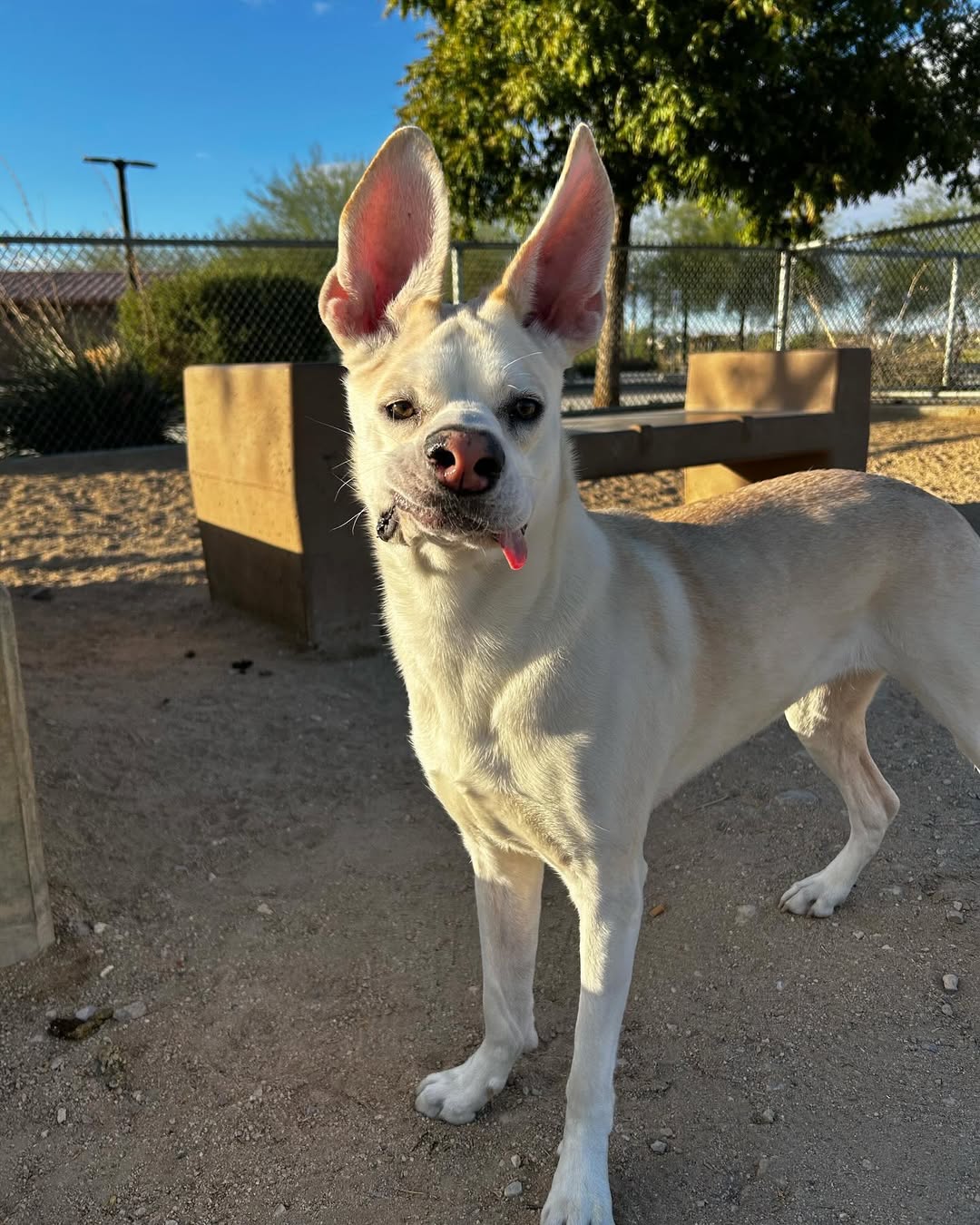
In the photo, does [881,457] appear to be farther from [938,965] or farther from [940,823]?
[938,965]

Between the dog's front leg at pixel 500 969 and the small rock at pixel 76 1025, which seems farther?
the small rock at pixel 76 1025

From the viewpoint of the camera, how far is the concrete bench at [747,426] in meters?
5.48

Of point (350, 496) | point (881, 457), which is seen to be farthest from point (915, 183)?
point (350, 496)

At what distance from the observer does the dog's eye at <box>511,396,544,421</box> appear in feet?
6.01

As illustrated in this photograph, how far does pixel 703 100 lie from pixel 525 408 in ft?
29.9

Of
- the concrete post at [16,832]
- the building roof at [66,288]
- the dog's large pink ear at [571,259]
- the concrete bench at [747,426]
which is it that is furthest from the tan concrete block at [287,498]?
the building roof at [66,288]

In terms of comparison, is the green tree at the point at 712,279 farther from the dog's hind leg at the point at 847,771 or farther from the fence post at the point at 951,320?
the dog's hind leg at the point at 847,771

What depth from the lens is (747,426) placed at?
19.2ft

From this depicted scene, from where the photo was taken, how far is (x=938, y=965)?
2646mm

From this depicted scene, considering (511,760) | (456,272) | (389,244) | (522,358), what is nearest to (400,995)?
(511,760)

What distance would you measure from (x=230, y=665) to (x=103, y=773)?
1297mm

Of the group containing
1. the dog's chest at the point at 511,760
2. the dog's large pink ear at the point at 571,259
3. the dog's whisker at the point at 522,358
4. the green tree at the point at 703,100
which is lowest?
the dog's chest at the point at 511,760

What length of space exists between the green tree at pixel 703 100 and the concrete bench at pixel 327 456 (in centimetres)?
453

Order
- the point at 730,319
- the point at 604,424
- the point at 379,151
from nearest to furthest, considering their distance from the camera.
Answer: the point at 379,151 < the point at 604,424 < the point at 730,319
